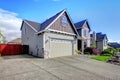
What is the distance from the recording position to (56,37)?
1596 centimetres

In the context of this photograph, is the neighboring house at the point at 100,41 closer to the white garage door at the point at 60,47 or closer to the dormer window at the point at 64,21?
the white garage door at the point at 60,47

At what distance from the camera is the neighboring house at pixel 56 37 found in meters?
14.7

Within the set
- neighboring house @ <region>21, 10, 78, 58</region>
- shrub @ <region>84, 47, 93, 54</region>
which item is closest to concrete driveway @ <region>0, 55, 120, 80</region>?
neighboring house @ <region>21, 10, 78, 58</region>

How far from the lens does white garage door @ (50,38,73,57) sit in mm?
15383

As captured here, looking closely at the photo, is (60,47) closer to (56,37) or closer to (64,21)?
(56,37)

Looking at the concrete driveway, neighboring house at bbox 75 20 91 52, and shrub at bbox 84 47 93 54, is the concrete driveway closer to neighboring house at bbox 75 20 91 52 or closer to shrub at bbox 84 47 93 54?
shrub at bbox 84 47 93 54

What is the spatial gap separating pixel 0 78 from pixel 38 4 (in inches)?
388

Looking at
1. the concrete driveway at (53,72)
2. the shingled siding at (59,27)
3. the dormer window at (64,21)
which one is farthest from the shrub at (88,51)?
the concrete driveway at (53,72)

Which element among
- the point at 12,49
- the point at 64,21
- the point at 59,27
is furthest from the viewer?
the point at 12,49

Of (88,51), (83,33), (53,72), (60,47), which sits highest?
(83,33)

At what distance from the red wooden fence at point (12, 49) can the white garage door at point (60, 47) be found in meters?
7.35

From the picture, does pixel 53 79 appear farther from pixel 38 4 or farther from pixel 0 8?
pixel 0 8

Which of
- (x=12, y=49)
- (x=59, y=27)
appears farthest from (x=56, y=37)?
(x=12, y=49)

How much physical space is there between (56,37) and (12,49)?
29.9 ft
